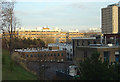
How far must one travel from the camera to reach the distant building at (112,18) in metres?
106

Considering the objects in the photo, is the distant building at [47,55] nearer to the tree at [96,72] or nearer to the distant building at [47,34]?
the tree at [96,72]

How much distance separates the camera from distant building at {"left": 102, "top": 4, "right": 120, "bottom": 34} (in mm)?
106250

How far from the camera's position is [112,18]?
107562 millimetres

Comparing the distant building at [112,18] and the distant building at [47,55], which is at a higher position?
the distant building at [112,18]

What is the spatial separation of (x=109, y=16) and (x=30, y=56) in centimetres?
7990

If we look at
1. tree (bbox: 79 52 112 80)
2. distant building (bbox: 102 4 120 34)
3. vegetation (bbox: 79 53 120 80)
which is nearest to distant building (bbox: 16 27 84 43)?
distant building (bbox: 102 4 120 34)

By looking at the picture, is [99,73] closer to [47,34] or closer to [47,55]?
[47,55]

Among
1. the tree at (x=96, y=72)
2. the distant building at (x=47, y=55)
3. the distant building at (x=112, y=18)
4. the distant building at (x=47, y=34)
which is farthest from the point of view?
the distant building at (x=112, y=18)

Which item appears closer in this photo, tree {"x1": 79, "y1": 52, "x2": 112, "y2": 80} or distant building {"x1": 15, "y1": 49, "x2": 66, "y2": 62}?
tree {"x1": 79, "y1": 52, "x2": 112, "y2": 80}

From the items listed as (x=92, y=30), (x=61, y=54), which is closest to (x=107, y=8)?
(x=92, y=30)

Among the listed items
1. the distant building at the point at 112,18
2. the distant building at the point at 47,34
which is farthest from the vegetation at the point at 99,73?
the distant building at the point at 112,18

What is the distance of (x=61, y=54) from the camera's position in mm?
41750

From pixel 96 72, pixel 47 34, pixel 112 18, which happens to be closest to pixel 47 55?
pixel 96 72

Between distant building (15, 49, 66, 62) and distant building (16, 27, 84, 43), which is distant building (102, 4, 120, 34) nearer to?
distant building (16, 27, 84, 43)
